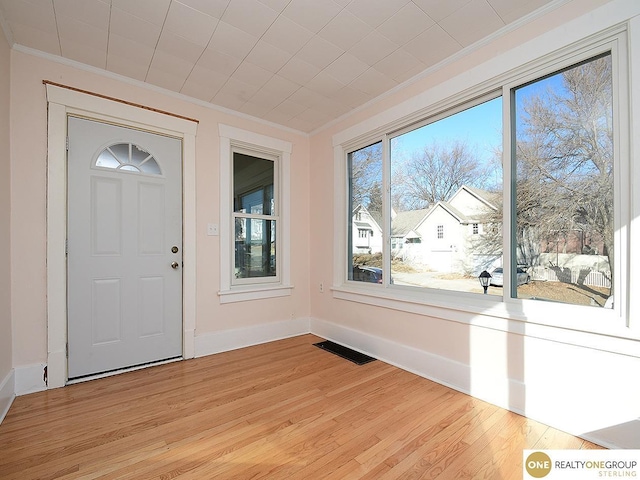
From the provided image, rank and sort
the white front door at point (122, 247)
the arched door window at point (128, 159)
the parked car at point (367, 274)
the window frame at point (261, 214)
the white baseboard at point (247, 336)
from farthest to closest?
the window frame at point (261, 214)
the parked car at point (367, 274)
the white baseboard at point (247, 336)
the arched door window at point (128, 159)
the white front door at point (122, 247)

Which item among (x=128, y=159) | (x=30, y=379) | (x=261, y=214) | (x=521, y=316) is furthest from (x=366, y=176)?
(x=30, y=379)

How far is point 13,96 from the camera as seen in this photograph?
228cm

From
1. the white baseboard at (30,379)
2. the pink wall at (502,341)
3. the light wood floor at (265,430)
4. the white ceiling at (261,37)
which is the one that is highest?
the white ceiling at (261,37)

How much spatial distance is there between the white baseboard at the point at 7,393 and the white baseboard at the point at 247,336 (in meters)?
1.34

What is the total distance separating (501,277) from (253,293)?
8.35 feet

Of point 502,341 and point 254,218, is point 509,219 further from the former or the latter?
point 254,218

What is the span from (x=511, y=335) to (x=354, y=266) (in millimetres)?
1777

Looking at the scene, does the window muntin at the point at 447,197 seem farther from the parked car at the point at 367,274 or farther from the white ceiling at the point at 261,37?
the white ceiling at the point at 261,37

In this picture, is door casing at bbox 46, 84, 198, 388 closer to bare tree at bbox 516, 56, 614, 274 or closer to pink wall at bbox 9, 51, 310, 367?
pink wall at bbox 9, 51, 310, 367

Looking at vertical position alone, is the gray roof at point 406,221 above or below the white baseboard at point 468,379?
above

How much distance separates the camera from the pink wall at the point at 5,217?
2.08m

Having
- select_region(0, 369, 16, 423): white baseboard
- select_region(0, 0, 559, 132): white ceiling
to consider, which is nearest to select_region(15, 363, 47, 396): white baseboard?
select_region(0, 369, 16, 423): white baseboard

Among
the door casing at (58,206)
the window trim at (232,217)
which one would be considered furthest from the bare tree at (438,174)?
the door casing at (58,206)

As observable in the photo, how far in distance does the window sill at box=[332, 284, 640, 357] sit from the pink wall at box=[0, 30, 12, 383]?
3013 millimetres
